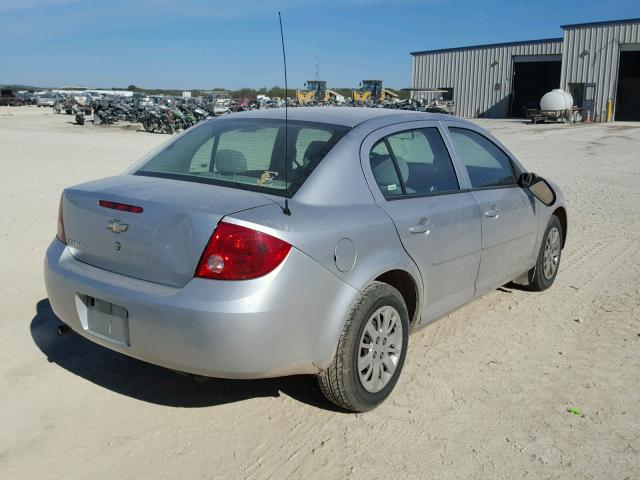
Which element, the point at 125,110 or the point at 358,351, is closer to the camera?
the point at 358,351

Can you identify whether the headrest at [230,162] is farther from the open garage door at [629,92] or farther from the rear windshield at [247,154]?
the open garage door at [629,92]

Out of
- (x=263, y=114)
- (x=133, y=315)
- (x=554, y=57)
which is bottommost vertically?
(x=133, y=315)

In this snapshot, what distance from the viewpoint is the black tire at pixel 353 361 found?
3.32 m

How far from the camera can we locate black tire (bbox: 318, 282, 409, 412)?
3.32 m

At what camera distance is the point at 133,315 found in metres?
3.13

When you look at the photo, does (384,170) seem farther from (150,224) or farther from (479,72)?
(479,72)

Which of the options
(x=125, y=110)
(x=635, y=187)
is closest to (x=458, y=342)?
(x=635, y=187)

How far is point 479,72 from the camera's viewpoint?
49469 mm

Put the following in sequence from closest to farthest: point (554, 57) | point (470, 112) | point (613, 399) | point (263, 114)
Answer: point (613, 399) → point (263, 114) → point (554, 57) → point (470, 112)

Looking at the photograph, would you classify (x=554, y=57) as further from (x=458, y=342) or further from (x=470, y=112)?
(x=458, y=342)

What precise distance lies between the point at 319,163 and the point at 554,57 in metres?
47.6

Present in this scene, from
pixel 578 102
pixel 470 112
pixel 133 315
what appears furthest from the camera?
pixel 470 112

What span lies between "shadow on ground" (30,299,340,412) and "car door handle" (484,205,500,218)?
1.67 m

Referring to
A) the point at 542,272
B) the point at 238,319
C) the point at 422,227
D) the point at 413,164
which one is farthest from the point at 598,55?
the point at 238,319
